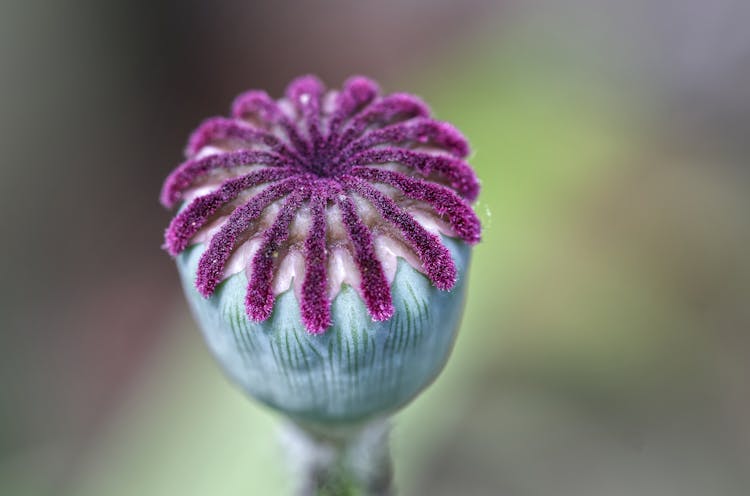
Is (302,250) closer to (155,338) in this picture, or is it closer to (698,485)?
(698,485)

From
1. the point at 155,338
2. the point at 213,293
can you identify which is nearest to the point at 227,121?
the point at 213,293

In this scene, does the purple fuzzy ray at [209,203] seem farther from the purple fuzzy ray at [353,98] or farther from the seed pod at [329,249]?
the purple fuzzy ray at [353,98]

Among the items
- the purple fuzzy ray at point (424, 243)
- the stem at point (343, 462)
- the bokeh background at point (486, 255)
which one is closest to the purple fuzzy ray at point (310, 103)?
the purple fuzzy ray at point (424, 243)

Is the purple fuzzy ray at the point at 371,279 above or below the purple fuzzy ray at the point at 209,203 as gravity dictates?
below

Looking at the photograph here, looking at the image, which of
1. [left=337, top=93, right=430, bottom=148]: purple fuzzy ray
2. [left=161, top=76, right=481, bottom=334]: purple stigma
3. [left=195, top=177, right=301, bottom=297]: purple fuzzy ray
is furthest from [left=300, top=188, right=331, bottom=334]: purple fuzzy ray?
[left=337, top=93, right=430, bottom=148]: purple fuzzy ray

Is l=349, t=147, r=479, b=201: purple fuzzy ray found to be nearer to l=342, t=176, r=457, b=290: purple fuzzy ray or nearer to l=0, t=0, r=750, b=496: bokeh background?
l=342, t=176, r=457, b=290: purple fuzzy ray

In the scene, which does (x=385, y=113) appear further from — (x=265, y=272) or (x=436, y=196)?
(x=265, y=272)
